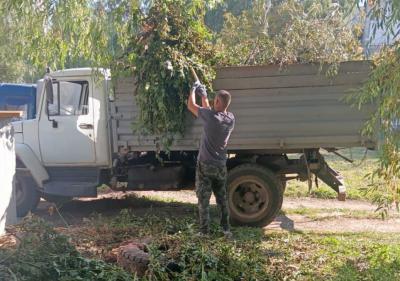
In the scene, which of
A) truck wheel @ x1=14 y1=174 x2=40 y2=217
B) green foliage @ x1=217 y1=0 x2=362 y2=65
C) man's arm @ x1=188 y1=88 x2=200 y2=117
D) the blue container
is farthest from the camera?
the blue container

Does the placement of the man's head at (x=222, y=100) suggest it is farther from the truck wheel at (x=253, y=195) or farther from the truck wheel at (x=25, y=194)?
the truck wheel at (x=25, y=194)

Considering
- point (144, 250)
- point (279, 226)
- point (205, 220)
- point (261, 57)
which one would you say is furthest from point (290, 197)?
point (144, 250)

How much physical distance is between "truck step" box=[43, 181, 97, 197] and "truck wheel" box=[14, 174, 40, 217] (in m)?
0.31

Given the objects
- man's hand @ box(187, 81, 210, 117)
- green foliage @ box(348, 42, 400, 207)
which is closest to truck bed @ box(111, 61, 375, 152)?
man's hand @ box(187, 81, 210, 117)

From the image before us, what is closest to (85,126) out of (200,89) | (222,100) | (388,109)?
(200,89)

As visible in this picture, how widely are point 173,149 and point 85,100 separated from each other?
1.58 meters

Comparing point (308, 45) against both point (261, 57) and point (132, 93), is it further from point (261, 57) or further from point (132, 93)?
point (132, 93)

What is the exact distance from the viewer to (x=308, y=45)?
6.99m

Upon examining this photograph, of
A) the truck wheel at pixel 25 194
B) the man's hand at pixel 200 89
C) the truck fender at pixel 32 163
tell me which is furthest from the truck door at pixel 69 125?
the man's hand at pixel 200 89

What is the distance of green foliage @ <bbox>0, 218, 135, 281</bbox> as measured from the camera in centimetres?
368

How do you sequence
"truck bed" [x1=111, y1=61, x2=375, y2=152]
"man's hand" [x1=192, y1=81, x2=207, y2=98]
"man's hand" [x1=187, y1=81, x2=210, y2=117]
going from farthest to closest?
"truck bed" [x1=111, y1=61, x2=375, y2=152] < "man's hand" [x1=192, y1=81, x2=207, y2=98] < "man's hand" [x1=187, y1=81, x2=210, y2=117]

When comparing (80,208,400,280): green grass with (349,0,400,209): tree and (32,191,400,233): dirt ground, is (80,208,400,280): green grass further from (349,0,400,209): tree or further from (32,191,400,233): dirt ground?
(349,0,400,209): tree

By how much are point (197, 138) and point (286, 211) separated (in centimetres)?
242

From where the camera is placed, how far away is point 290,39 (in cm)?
711
